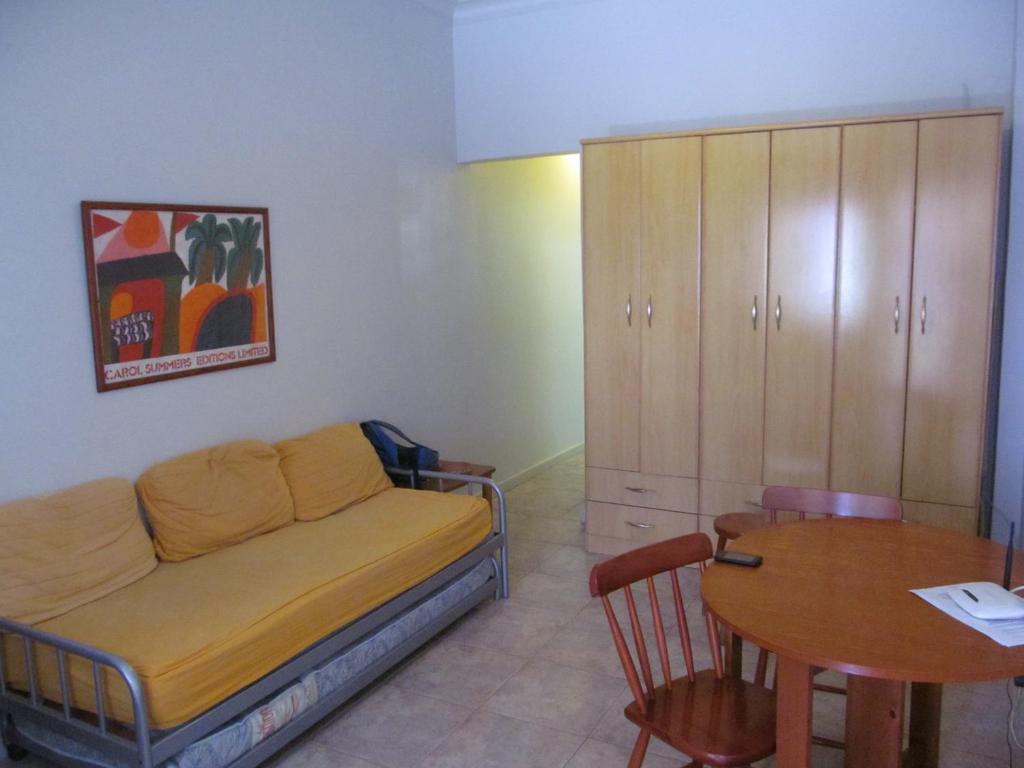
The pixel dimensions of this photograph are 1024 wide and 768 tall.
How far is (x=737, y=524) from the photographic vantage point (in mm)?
3238

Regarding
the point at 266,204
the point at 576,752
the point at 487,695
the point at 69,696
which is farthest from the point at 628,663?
the point at 266,204

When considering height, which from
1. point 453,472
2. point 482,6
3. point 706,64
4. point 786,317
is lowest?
point 453,472

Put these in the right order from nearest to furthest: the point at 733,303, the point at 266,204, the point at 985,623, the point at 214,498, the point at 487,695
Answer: the point at 985,623 < the point at 487,695 < the point at 214,498 < the point at 266,204 < the point at 733,303

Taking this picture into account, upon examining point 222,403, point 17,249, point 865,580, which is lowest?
point 865,580

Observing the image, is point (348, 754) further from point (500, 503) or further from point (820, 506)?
point (820, 506)

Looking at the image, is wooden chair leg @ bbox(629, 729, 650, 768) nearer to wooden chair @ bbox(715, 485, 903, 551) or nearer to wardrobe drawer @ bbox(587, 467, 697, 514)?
wooden chair @ bbox(715, 485, 903, 551)

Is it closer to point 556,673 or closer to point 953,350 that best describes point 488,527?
point 556,673

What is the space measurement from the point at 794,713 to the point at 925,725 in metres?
0.71

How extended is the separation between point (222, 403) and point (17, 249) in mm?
1037

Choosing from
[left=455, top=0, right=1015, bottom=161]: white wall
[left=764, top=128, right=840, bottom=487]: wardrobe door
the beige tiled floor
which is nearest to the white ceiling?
[left=455, top=0, right=1015, bottom=161]: white wall

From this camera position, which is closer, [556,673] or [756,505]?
[556,673]

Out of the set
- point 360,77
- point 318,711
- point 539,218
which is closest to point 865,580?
point 318,711

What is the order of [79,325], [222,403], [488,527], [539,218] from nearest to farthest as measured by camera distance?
[79,325] < [222,403] < [488,527] < [539,218]

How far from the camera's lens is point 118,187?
2992 millimetres
